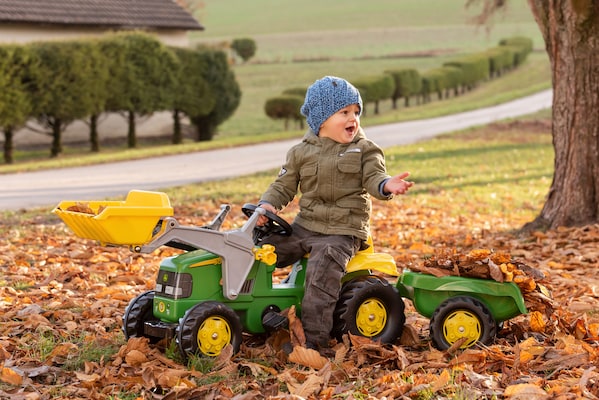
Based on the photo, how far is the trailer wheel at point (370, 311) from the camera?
5289mm

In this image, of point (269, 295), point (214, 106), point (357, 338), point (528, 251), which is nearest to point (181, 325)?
point (269, 295)

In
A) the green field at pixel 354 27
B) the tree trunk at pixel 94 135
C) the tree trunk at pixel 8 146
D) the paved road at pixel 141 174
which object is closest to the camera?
the paved road at pixel 141 174

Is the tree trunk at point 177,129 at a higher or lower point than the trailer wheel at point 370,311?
lower

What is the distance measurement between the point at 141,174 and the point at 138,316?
1276cm

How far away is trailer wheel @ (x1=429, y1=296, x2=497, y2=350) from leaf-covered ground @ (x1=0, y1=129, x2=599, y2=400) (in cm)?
11

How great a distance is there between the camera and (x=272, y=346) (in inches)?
210

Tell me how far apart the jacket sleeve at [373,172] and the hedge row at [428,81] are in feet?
88.3

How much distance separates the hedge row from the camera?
32.9m

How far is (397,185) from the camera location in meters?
4.96

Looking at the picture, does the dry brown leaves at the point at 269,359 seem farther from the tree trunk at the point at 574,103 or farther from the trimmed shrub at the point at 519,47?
the trimmed shrub at the point at 519,47

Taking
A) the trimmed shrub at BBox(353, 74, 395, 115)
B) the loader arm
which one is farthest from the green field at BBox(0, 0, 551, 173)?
the loader arm

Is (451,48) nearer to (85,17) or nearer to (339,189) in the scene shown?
(85,17)

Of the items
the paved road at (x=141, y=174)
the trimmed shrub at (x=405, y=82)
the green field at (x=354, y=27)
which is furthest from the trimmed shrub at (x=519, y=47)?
the paved road at (x=141, y=174)

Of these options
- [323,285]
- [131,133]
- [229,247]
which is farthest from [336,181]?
[131,133]
